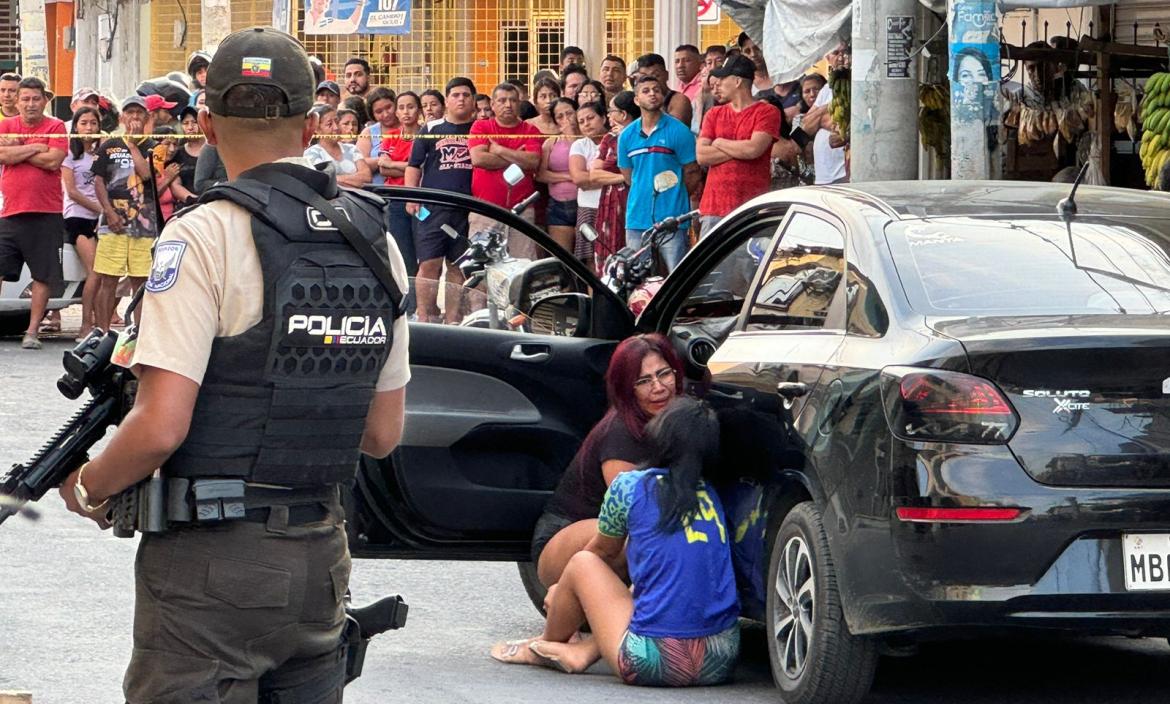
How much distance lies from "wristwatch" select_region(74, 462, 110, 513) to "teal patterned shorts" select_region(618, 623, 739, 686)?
2.82 meters

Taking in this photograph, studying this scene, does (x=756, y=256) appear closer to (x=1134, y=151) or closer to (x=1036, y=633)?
(x=1036, y=633)

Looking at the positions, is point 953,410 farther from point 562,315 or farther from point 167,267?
point 167,267

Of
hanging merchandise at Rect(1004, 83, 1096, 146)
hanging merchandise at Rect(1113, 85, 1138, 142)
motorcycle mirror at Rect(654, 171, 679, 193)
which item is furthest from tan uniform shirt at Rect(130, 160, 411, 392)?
hanging merchandise at Rect(1004, 83, 1096, 146)

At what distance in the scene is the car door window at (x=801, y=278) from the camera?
6000 millimetres

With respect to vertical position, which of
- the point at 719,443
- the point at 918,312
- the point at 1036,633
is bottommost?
the point at 1036,633

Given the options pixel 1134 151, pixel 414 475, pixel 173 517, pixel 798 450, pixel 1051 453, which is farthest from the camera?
pixel 1134 151

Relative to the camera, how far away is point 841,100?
13.5 meters

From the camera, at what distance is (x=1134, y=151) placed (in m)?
15.1

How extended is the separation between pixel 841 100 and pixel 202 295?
34.5 feet

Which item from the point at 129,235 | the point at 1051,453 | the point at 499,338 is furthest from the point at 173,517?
the point at 129,235

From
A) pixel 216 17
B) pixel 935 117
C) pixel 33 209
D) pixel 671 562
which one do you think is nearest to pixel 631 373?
pixel 671 562

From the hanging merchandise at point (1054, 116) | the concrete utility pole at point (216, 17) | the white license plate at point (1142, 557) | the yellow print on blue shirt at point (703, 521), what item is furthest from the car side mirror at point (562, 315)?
the concrete utility pole at point (216, 17)

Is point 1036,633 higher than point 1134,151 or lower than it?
lower

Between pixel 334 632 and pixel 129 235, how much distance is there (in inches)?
497
